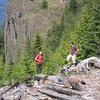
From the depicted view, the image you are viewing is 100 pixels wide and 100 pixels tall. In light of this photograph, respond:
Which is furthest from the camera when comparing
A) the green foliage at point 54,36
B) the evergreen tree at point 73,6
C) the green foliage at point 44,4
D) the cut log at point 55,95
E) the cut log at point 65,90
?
the green foliage at point 44,4

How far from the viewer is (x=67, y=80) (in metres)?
17.9

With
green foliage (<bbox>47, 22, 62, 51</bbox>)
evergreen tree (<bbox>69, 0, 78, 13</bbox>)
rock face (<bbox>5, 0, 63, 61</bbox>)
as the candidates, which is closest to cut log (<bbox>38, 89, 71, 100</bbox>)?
green foliage (<bbox>47, 22, 62, 51</bbox>)

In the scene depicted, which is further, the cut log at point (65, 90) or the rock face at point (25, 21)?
the rock face at point (25, 21)

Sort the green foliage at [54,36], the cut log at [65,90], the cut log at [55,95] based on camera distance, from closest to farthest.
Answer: the cut log at [55,95] < the cut log at [65,90] < the green foliage at [54,36]

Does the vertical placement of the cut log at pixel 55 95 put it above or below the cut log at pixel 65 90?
below

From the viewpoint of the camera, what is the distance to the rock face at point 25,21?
368 ft

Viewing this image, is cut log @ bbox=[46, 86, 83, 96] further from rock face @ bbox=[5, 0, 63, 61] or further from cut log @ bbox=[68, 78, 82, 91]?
rock face @ bbox=[5, 0, 63, 61]

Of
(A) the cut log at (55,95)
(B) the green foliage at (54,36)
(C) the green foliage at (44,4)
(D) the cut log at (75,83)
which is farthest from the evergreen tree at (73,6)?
(A) the cut log at (55,95)

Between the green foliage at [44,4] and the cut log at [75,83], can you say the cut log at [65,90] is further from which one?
the green foliage at [44,4]

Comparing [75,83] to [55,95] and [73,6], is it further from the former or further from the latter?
[73,6]

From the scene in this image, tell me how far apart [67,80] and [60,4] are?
103 m

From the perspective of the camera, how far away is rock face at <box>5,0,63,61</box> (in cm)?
11219

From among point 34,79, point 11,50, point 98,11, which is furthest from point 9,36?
point 34,79

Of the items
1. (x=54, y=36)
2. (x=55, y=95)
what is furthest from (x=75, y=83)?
(x=54, y=36)
